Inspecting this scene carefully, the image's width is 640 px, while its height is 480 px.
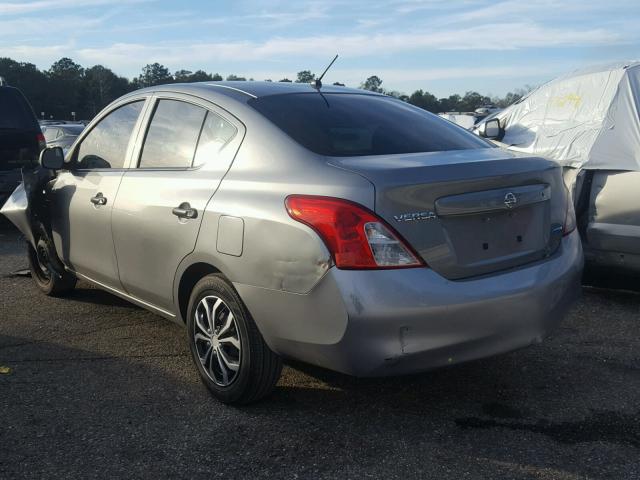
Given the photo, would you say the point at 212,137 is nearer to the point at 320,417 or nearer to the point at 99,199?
the point at 99,199

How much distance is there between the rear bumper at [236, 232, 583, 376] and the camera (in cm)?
281

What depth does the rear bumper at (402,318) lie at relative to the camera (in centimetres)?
281

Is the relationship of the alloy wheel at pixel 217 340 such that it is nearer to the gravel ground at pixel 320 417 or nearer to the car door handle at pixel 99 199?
the gravel ground at pixel 320 417

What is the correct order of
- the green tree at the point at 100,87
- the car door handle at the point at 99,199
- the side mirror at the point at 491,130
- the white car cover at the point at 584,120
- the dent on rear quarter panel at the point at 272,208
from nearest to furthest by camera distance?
the dent on rear quarter panel at the point at 272,208 → the car door handle at the point at 99,199 → the white car cover at the point at 584,120 → the side mirror at the point at 491,130 → the green tree at the point at 100,87

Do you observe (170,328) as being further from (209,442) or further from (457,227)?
(457,227)

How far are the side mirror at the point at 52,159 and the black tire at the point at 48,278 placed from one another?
2.84 feet

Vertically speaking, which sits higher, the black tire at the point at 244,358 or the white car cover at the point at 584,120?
the white car cover at the point at 584,120

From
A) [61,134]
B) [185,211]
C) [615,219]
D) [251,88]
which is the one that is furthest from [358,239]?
[61,134]

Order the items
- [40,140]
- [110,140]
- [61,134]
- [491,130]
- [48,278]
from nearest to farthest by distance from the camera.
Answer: [110,140]
[48,278]
[491,130]
[40,140]
[61,134]

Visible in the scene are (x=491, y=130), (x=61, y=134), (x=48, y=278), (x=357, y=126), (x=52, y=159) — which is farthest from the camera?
(x=61, y=134)

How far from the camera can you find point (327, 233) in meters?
2.87

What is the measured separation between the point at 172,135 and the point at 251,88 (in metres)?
0.54

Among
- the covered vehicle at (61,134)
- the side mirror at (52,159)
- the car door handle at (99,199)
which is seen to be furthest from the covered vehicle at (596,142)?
the covered vehicle at (61,134)

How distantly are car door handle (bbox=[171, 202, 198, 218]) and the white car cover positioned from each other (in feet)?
10.0
